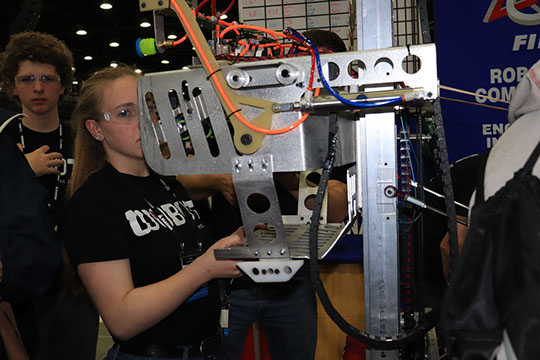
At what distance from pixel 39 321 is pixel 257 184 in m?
1.50

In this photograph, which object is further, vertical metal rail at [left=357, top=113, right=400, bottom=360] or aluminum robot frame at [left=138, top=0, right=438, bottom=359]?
vertical metal rail at [left=357, top=113, right=400, bottom=360]

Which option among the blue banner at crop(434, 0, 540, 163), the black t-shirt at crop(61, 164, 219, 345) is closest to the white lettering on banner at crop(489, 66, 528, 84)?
the blue banner at crop(434, 0, 540, 163)

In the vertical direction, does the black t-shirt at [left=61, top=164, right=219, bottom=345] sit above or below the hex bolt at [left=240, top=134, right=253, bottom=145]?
below

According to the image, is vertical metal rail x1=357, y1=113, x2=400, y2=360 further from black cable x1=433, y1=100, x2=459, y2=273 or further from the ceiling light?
the ceiling light

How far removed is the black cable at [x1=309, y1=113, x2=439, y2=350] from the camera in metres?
0.79

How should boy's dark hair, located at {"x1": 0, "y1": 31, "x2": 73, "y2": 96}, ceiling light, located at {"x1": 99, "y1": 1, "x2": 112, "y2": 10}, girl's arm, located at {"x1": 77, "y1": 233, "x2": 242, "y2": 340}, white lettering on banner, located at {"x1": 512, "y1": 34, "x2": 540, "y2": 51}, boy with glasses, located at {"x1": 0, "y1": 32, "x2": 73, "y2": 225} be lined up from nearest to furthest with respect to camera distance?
girl's arm, located at {"x1": 77, "y1": 233, "x2": 242, "y2": 340} → boy with glasses, located at {"x1": 0, "y1": 32, "x2": 73, "y2": 225} → boy's dark hair, located at {"x1": 0, "y1": 31, "x2": 73, "y2": 96} → white lettering on banner, located at {"x1": 512, "y1": 34, "x2": 540, "y2": 51} → ceiling light, located at {"x1": 99, "y1": 1, "x2": 112, "y2": 10}

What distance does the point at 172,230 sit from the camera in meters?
1.32

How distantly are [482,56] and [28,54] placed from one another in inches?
89.5

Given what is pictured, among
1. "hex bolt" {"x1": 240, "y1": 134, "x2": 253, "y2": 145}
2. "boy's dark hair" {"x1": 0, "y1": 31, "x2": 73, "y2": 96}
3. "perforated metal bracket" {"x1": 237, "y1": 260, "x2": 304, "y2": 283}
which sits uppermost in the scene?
"boy's dark hair" {"x1": 0, "y1": 31, "x2": 73, "y2": 96}

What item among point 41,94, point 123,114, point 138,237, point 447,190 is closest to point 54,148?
point 41,94

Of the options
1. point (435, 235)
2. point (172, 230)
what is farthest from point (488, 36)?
point (172, 230)

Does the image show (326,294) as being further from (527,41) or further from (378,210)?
(527,41)

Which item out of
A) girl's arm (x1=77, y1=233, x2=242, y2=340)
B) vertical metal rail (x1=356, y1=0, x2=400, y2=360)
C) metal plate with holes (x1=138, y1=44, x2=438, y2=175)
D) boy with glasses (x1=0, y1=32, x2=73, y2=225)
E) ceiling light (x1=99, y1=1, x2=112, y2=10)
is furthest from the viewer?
ceiling light (x1=99, y1=1, x2=112, y2=10)

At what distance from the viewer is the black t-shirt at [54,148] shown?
6.37 feet
